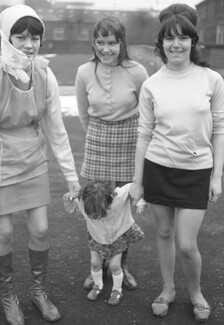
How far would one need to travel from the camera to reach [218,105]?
8.02ft

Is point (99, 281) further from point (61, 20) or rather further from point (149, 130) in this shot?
point (61, 20)

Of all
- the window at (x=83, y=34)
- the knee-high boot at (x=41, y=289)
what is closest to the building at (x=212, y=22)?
the window at (x=83, y=34)

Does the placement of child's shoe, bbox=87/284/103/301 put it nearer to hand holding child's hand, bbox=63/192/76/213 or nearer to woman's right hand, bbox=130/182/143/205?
hand holding child's hand, bbox=63/192/76/213

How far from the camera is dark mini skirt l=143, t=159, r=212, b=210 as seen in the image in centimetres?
250

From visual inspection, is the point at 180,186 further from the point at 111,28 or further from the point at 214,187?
the point at 111,28

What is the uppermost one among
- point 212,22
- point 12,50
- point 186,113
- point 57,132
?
point 12,50

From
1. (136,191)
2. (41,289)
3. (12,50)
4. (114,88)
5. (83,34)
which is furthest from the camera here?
(83,34)

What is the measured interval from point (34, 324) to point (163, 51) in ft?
5.29

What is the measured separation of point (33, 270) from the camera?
110 inches

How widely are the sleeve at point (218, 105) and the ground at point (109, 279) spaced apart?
1083 millimetres

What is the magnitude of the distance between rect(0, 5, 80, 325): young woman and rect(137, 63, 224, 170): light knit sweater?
1.79 feet

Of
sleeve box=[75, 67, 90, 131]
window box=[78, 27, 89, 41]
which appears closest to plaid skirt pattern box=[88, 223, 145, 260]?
sleeve box=[75, 67, 90, 131]

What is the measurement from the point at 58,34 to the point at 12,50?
27811 mm

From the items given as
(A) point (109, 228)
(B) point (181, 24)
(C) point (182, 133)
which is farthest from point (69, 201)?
(B) point (181, 24)
